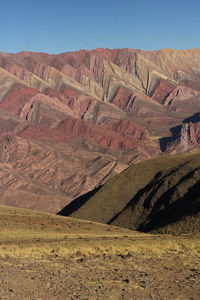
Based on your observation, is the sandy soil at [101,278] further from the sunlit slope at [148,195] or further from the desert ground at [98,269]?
the sunlit slope at [148,195]

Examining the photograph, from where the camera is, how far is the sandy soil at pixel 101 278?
16375 mm

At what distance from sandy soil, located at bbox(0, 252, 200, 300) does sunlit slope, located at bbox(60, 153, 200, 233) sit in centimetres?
2600

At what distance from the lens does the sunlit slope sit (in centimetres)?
5896

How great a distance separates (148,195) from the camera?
2635 inches

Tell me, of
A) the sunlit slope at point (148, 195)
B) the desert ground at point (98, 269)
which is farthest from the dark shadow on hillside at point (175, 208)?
the desert ground at point (98, 269)

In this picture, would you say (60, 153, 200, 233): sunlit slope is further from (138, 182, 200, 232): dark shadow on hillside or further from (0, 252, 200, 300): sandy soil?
(0, 252, 200, 300): sandy soil

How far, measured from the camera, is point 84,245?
25.8 metres

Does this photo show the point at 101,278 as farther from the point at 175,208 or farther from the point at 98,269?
the point at 175,208

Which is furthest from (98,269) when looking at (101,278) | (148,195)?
(148,195)

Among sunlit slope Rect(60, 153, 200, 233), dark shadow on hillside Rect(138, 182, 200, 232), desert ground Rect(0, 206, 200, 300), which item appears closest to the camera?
desert ground Rect(0, 206, 200, 300)

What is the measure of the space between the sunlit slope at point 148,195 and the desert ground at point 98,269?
74.2 feet

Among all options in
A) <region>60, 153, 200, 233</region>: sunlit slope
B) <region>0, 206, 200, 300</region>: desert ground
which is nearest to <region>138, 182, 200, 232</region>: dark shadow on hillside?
<region>60, 153, 200, 233</region>: sunlit slope

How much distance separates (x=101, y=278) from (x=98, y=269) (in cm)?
174

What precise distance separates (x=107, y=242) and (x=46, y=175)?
6437 inches
